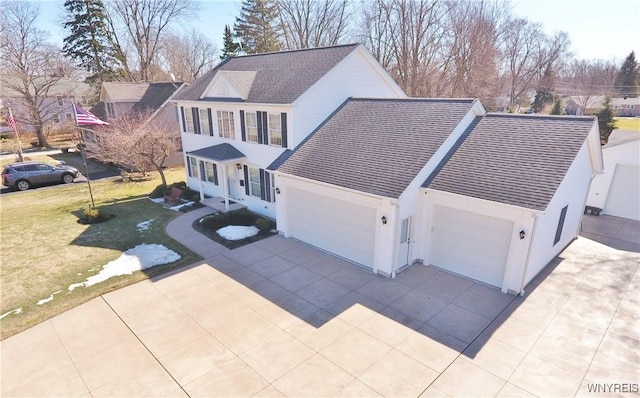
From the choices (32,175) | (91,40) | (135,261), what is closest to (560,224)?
(135,261)

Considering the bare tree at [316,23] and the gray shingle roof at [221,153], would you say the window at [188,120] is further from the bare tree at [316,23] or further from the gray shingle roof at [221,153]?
the bare tree at [316,23]

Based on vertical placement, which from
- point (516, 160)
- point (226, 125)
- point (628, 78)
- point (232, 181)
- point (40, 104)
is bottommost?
point (232, 181)

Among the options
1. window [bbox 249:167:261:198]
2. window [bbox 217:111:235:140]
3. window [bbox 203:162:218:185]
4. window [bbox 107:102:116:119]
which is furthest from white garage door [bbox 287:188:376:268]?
window [bbox 107:102:116:119]

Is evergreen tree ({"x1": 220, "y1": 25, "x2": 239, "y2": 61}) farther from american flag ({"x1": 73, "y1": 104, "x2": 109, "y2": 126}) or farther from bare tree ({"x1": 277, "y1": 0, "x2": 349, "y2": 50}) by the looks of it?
american flag ({"x1": 73, "y1": 104, "x2": 109, "y2": 126})

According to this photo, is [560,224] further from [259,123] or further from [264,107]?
[259,123]

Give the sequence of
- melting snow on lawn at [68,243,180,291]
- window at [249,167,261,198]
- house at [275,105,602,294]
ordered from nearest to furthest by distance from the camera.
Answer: house at [275,105,602,294], melting snow on lawn at [68,243,180,291], window at [249,167,261,198]

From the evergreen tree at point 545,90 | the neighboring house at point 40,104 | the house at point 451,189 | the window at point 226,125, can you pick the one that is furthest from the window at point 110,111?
the evergreen tree at point 545,90
